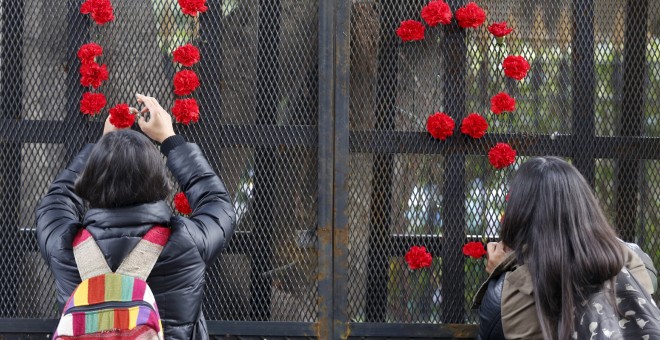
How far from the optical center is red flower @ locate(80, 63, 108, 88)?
12.6 feet

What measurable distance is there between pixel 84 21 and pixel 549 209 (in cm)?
225

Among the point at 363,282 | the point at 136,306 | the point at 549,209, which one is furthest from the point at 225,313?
the point at 549,209

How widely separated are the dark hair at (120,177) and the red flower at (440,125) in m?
1.52

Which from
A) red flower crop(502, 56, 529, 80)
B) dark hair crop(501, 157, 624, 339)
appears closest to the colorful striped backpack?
dark hair crop(501, 157, 624, 339)

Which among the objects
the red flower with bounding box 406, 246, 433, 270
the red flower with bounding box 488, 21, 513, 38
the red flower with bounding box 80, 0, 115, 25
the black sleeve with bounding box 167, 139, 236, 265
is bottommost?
the red flower with bounding box 406, 246, 433, 270

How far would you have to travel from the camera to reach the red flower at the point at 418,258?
3.97m

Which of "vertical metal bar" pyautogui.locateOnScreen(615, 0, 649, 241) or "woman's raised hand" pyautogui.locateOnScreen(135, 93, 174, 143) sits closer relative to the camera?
"woman's raised hand" pyautogui.locateOnScreen(135, 93, 174, 143)

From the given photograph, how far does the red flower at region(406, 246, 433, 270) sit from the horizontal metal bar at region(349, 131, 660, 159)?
0.45m

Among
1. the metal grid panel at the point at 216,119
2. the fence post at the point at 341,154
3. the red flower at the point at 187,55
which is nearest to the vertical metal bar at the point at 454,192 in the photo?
the fence post at the point at 341,154

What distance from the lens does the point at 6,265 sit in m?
3.92

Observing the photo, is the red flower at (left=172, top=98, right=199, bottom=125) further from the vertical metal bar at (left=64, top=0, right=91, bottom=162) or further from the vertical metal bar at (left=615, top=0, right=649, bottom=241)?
the vertical metal bar at (left=615, top=0, right=649, bottom=241)

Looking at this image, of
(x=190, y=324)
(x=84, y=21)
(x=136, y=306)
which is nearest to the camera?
(x=136, y=306)

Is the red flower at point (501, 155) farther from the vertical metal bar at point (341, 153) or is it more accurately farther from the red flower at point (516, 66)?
the vertical metal bar at point (341, 153)

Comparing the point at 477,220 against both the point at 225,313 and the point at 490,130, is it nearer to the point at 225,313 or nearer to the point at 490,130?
the point at 490,130
